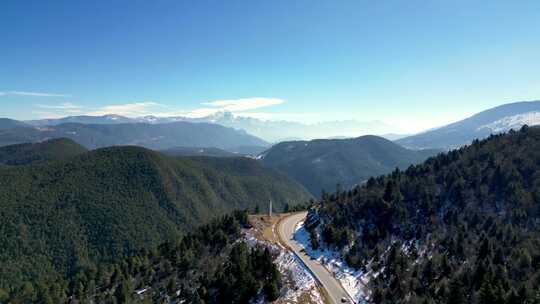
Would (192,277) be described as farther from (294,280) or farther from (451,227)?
(451,227)

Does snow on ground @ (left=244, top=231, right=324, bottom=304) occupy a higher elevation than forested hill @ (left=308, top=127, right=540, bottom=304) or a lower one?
lower

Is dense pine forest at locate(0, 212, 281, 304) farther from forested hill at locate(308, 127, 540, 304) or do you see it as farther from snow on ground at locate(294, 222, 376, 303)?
forested hill at locate(308, 127, 540, 304)

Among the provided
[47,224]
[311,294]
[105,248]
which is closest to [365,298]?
[311,294]

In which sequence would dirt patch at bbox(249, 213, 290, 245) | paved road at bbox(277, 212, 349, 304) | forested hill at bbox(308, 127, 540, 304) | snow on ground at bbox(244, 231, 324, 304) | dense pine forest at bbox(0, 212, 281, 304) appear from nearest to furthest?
forested hill at bbox(308, 127, 540, 304)
snow on ground at bbox(244, 231, 324, 304)
paved road at bbox(277, 212, 349, 304)
dense pine forest at bbox(0, 212, 281, 304)
dirt patch at bbox(249, 213, 290, 245)

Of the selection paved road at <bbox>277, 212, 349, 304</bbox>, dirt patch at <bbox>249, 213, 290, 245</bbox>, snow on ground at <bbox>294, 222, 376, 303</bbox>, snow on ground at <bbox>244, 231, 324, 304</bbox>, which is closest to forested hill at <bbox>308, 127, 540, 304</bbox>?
snow on ground at <bbox>294, 222, 376, 303</bbox>

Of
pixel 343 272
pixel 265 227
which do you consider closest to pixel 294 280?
pixel 343 272

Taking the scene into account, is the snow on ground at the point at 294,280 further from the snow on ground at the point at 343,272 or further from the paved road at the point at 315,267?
the snow on ground at the point at 343,272
